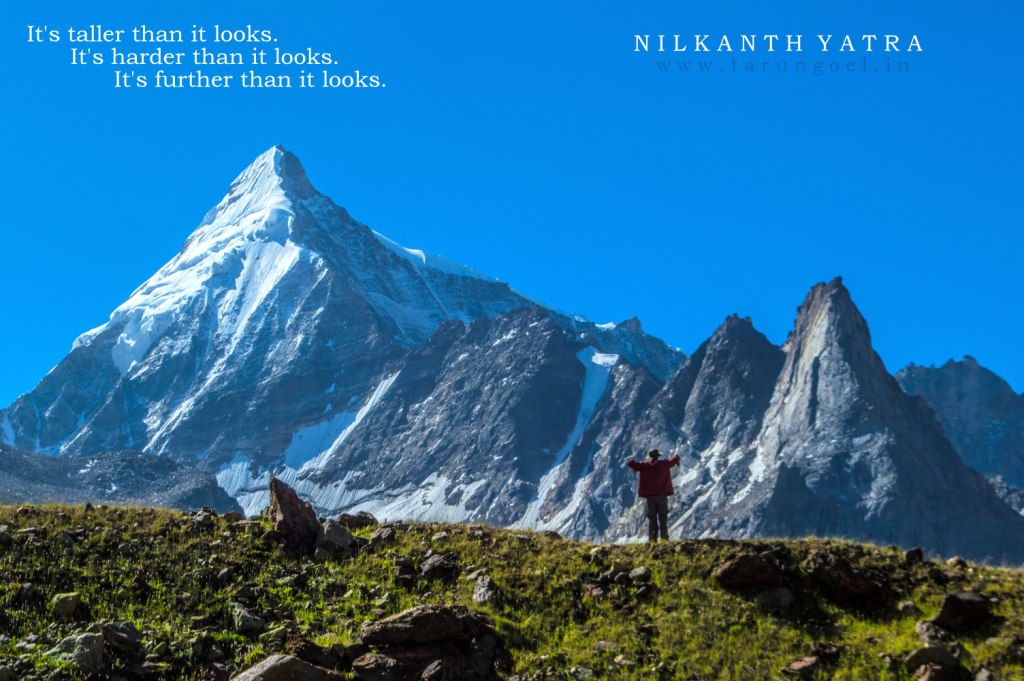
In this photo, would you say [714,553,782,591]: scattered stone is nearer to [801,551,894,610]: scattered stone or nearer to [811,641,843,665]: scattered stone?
[801,551,894,610]: scattered stone

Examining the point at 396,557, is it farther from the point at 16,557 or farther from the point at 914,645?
the point at 914,645

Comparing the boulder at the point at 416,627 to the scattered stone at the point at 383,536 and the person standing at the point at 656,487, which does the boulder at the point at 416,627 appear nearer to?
the scattered stone at the point at 383,536

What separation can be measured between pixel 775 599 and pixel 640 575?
2430 millimetres

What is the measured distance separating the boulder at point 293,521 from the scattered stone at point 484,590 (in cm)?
378

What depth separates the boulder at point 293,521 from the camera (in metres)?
21.1

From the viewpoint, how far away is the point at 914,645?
16.7 meters

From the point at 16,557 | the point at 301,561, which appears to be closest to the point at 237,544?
the point at 301,561

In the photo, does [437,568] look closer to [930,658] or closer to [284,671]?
[284,671]

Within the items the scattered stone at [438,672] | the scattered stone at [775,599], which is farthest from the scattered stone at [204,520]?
the scattered stone at [775,599]

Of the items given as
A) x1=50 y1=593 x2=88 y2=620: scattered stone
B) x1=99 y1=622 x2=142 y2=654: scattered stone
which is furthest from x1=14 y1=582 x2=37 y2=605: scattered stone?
x1=99 y1=622 x2=142 y2=654: scattered stone

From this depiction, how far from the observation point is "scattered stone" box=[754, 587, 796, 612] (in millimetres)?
18328

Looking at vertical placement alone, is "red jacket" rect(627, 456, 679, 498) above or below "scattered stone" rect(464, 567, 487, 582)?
above

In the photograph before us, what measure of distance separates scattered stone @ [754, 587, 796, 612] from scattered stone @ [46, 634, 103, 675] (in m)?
10.8

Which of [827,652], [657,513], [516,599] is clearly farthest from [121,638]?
[657,513]
